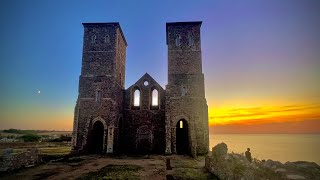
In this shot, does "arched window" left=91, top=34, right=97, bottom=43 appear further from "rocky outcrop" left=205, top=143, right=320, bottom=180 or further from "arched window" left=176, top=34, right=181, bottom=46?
"rocky outcrop" left=205, top=143, right=320, bottom=180

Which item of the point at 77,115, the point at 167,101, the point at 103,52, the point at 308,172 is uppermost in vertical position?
the point at 103,52

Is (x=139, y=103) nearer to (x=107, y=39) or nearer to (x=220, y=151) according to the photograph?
(x=107, y=39)

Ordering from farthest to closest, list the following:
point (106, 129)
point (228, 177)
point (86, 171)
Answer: point (106, 129)
point (86, 171)
point (228, 177)

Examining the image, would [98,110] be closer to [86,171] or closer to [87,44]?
[87,44]

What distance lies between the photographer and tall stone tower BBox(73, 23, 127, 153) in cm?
2428

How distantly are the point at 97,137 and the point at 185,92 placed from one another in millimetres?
11883

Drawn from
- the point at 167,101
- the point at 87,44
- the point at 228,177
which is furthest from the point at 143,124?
the point at 228,177

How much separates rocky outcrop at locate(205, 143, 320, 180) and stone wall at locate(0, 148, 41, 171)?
41.7ft

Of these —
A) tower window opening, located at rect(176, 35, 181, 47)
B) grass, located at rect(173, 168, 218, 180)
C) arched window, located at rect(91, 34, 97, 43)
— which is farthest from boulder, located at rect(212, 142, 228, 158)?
arched window, located at rect(91, 34, 97, 43)

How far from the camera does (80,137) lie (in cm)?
2439

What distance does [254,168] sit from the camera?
8711 millimetres

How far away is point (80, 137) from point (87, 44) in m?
11.2

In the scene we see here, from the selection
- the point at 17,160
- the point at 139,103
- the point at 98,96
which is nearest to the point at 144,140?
the point at 139,103

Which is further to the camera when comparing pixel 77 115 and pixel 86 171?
pixel 77 115
